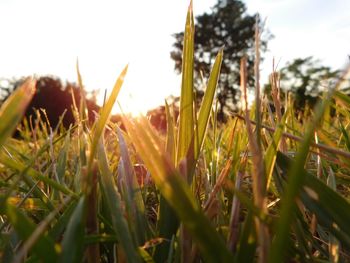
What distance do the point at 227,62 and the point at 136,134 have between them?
1174 inches

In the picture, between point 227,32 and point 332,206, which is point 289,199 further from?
point 227,32

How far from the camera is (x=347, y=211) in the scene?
1.01 feet

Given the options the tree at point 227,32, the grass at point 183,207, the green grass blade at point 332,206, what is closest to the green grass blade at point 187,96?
the grass at point 183,207

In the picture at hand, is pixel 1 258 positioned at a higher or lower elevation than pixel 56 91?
lower

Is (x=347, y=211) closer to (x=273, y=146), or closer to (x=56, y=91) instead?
(x=273, y=146)

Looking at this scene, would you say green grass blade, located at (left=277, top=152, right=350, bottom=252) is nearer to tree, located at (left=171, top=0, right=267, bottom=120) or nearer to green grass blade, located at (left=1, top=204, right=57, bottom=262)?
green grass blade, located at (left=1, top=204, right=57, bottom=262)

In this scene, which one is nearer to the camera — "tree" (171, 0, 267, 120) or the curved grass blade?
the curved grass blade

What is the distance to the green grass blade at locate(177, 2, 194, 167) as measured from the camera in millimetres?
397

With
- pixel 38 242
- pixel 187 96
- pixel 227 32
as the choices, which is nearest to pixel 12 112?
pixel 38 242

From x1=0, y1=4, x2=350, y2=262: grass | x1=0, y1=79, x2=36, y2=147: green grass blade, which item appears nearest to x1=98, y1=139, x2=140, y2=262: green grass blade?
x1=0, y1=4, x2=350, y2=262: grass

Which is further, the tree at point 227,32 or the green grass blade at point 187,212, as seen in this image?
the tree at point 227,32

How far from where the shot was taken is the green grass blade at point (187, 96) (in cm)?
40

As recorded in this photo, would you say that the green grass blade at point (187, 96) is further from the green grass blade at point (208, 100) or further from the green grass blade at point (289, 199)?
the green grass blade at point (289, 199)

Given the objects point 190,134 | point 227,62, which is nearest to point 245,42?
point 227,62
